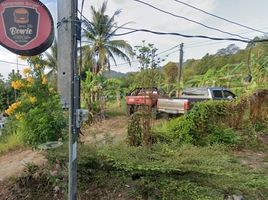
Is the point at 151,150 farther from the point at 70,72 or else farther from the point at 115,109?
the point at 115,109

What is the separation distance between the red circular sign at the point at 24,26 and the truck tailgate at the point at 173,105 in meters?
6.57

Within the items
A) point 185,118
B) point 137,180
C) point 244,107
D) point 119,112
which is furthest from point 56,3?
point 119,112

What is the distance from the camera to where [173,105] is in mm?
10398

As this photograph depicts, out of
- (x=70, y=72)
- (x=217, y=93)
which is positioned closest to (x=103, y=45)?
(x=217, y=93)

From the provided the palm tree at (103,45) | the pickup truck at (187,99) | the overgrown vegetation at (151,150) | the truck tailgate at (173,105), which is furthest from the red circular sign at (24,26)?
the palm tree at (103,45)

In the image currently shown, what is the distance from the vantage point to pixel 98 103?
48.8 feet

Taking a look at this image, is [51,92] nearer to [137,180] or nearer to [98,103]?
[137,180]

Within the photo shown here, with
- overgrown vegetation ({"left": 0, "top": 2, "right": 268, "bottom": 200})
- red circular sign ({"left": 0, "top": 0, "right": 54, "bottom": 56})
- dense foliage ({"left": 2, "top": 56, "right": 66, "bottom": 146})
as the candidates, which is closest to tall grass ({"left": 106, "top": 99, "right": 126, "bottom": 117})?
overgrown vegetation ({"left": 0, "top": 2, "right": 268, "bottom": 200})

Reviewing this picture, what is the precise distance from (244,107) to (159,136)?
10.8 feet

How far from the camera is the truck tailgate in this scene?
391 inches

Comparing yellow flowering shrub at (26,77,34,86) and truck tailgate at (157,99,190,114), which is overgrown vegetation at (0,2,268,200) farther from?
truck tailgate at (157,99,190,114)

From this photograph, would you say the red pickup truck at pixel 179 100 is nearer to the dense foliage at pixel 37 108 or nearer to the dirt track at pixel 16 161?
the dense foliage at pixel 37 108

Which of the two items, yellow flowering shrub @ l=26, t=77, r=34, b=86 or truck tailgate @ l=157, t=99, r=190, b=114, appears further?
truck tailgate @ l=157, t=99, r=190, b=114

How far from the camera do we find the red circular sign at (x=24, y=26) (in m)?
3.66
